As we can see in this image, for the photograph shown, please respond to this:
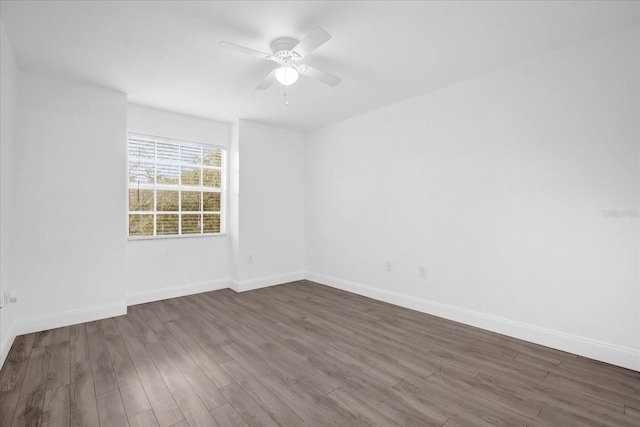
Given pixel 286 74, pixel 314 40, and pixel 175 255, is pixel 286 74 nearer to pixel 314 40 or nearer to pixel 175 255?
pixel 314 40

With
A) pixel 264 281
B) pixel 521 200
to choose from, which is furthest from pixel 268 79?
pixel 264 281

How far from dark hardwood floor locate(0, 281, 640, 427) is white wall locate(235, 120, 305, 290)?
1488 mm

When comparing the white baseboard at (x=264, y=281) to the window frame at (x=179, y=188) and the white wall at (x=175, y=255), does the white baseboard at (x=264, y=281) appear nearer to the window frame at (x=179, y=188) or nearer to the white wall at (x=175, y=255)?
the white wall at (x=175, y=255)

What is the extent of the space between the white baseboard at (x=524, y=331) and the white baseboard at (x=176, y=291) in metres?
2.23

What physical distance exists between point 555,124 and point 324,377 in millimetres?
2837

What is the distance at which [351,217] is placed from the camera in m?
4.45

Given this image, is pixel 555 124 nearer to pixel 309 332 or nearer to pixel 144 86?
pixel 309 332

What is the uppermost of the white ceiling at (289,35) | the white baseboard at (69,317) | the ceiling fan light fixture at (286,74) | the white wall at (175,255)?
the white ceiling at (289,35)

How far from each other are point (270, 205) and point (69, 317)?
276cm

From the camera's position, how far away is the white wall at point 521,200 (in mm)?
2318

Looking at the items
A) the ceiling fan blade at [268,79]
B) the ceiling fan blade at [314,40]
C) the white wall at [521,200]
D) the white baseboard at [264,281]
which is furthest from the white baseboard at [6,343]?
the white wall at [521,200]

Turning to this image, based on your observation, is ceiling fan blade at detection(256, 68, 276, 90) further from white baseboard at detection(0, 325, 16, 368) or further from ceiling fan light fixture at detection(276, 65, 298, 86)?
white baseboard at detection(0, 325, 16, 368)

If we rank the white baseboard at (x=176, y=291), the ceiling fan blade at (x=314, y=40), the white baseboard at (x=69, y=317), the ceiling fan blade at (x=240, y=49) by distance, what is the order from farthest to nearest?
the white baseboard at (x=176, y=291) → the white baseboard at (x=69, y=317) → the ceiling fan blade at (x=240, y=49) → the ceiling fan blade at (x=314, y=40)

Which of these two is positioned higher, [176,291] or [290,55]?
[290,55]
